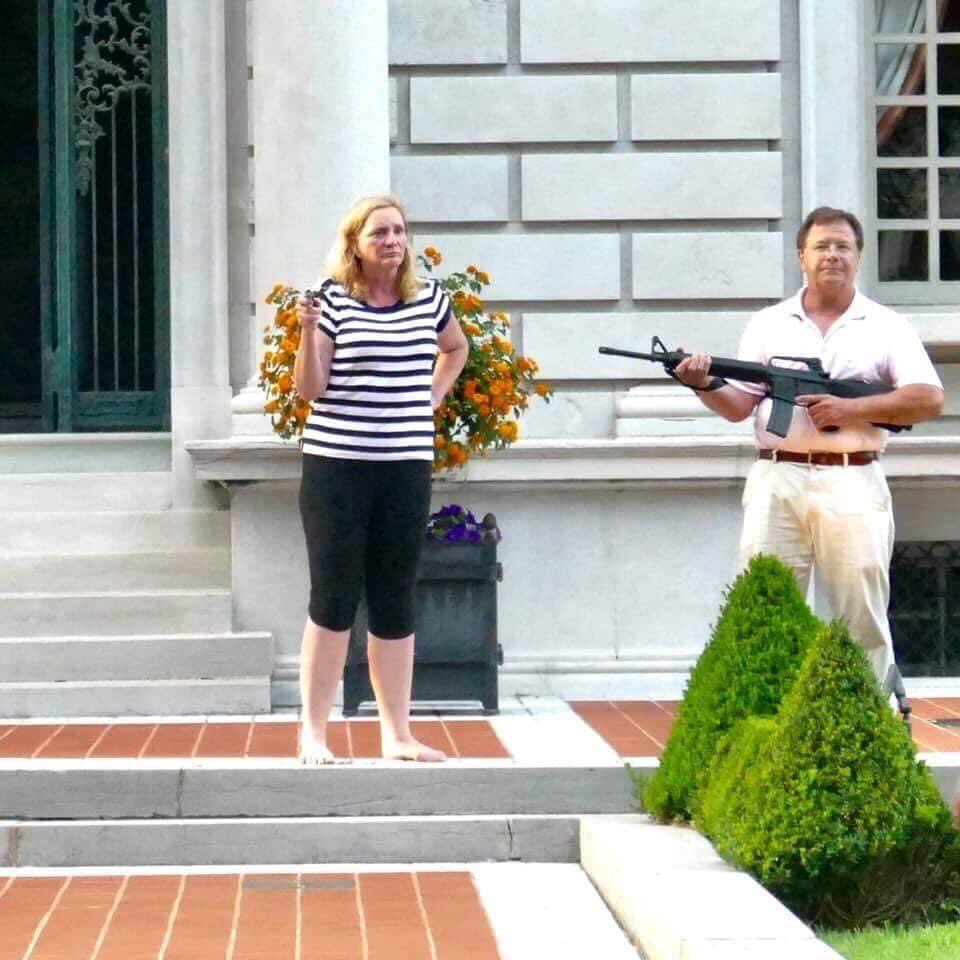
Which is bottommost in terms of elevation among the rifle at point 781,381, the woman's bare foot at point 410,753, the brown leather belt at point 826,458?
the woman's bare foot at point 410,753

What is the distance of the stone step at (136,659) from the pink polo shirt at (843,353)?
3.26 meters

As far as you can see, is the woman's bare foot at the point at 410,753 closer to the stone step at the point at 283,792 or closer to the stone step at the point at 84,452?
the stone step at the point at 283,792

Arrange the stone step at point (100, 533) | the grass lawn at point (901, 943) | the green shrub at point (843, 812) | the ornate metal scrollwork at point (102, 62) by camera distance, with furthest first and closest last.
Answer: the ornate metal scrollwork at point (102, 62)
the stone step at point (100, 533)
the green shrub at point (843, 812)
the grass lawn at point (901, 943)

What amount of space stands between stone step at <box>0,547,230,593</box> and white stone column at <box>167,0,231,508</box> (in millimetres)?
474

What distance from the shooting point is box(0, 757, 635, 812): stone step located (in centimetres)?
Result: 757

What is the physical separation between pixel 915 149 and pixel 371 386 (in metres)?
4.99

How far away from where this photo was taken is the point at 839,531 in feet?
24.1

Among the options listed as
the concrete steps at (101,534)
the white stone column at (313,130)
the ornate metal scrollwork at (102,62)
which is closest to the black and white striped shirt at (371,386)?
the white stone column at (313,130)

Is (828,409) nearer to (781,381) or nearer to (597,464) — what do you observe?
(781,381)

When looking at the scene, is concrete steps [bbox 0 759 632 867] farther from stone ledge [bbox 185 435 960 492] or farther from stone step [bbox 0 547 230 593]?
stone step [bbox 0 547 230 593]

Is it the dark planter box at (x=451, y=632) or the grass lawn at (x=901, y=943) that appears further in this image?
the dark planter box at (x=451, y=632)

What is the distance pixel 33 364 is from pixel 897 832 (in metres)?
7.09

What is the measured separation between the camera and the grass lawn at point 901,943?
5.27 m

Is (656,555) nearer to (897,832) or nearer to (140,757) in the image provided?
(140,757)
